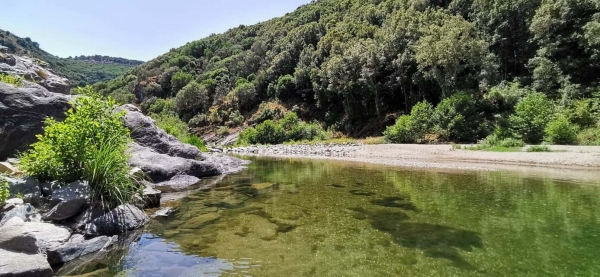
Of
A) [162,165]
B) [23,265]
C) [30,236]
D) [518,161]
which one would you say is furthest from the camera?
[518,161]

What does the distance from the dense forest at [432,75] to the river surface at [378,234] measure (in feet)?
72.1

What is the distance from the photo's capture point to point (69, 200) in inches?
363

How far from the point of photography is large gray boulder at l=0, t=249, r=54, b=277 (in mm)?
5883

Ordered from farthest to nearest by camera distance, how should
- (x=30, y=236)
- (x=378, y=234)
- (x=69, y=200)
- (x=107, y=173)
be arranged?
(x=107, y=173) → (x=69, y=200) → (x=378, y=234) → (x=30, y=236)

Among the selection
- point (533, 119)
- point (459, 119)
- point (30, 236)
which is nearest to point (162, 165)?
point (30, 236)

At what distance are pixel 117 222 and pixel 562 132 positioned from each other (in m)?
32.8

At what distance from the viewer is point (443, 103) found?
141 feet

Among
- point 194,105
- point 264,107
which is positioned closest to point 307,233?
point 264,107

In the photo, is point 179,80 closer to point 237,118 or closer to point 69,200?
point 237,118

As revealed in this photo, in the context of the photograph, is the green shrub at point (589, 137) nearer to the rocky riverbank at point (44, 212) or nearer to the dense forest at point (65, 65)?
the rocky riverbank at point (44, 212)

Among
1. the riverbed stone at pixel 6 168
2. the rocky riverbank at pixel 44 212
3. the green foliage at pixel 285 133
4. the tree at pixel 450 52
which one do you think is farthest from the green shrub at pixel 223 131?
the riverbed stone at pixel 6 168

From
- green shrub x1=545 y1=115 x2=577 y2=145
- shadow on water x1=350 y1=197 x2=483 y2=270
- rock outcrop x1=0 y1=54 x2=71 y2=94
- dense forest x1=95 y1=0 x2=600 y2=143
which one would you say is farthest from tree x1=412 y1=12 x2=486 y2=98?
rock outcrop x1=0 y1=54 x2=71 y2=94

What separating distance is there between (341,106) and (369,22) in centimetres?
2522

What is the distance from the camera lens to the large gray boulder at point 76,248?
7422mm
